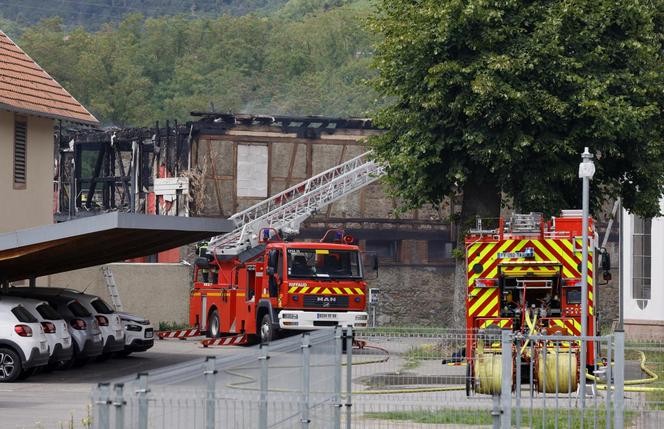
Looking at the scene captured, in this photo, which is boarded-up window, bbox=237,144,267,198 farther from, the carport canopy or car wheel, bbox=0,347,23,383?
car wheel, bbox=0,347,23,383

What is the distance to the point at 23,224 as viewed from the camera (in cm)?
3575

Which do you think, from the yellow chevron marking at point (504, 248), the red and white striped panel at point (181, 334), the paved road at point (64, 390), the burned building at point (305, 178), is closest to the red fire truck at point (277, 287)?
the red and white striped panel at point (181, 334)

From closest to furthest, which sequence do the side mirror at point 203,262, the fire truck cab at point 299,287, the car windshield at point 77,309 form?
1. the car windshield at point 77,309
2. the fire truck cab at point 299,287
3. the side mirror at point 203,262

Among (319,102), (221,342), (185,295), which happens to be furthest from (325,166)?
(319,102)

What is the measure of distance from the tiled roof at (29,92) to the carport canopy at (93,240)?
4564 millimetres

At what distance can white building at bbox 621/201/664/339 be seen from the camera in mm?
37750

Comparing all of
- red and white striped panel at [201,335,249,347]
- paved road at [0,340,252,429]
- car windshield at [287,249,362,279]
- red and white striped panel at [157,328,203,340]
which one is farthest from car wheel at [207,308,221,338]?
car windshield at [287,249,362,279]

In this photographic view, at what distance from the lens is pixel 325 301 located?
34.6m

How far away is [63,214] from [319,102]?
4861 centimetres

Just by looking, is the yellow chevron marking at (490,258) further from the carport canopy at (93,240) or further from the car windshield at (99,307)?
the car windshield at (99,307)

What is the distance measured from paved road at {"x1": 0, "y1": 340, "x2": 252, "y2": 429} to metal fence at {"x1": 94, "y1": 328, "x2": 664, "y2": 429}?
820 millimetres

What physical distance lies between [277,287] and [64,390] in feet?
38.6

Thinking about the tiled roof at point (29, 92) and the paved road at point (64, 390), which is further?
the tiled roof at point (29, 92)

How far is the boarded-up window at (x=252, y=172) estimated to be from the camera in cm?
5428
